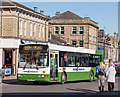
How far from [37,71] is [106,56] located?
85949mm

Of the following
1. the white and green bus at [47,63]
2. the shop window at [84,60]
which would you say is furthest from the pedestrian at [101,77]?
the shop window at [84,60]

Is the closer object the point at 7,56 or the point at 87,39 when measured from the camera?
the point at 7,56

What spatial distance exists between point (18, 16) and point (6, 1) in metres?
4.08

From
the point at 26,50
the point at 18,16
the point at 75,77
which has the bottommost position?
the point at 75,77

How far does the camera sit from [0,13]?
47.3 meters

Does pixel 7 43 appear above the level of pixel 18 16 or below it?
below

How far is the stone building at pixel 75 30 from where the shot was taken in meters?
85.1

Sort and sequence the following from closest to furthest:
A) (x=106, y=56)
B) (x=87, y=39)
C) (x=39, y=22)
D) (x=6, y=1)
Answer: (x=6, y=1) < (x=39, y=22) < (x=87, y=39) < (x=106, y=56)

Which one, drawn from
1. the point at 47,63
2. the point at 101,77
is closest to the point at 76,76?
the point at 47,63

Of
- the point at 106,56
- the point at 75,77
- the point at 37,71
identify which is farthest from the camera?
the point at 106,56

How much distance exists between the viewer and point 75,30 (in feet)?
283

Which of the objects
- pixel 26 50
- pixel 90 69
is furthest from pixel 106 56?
pixel 26 50

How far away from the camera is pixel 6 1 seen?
5112 centimetres

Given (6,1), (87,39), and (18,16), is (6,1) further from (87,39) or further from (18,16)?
(87,39)
